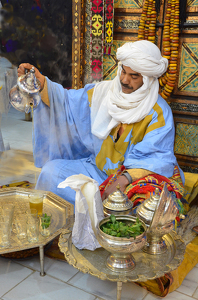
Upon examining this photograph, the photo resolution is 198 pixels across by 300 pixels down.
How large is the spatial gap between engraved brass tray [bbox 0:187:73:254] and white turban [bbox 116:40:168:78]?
113 cm

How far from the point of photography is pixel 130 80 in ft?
8.61

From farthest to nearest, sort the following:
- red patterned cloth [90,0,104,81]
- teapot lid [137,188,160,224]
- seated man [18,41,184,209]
Result: red patterned cloth [90,0,104,81], seated man [18,41,184,209], teapot lid [137,188,160,224]

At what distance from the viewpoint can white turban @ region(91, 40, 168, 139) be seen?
2514mm

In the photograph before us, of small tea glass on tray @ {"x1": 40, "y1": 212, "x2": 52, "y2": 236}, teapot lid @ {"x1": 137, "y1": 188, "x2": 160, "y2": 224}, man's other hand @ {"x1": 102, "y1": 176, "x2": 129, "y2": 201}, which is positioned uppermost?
teapot lid @ {"x1": 137, "y1": 188, "x2": 160, "y2": 224}

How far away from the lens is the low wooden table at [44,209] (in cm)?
197

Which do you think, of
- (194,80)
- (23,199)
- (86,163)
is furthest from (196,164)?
(23,199)

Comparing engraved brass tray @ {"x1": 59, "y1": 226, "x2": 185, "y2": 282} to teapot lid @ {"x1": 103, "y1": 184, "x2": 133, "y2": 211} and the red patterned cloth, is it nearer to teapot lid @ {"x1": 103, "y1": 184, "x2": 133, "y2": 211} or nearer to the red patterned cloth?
teapot lid @ {"x1": 103, "y1": 184, "x2": 133, "y2": 211}

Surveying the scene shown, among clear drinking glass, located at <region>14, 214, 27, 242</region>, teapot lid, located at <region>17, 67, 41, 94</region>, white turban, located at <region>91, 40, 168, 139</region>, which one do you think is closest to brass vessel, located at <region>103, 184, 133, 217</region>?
clear drinking glass, located at <region>14, 214, 27, 242</region>

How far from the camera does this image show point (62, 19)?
11.0 feet

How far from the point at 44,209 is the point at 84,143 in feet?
2.62

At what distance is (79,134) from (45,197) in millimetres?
695

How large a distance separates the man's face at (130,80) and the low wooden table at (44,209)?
1015 mm

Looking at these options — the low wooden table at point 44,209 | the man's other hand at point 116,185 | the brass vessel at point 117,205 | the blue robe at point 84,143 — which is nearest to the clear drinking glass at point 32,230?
the low wooden table at point 44,209

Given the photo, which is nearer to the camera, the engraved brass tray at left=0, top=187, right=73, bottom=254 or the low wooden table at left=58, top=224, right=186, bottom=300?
the low wooden table at left=58, top=224, right=186, bottom=300
